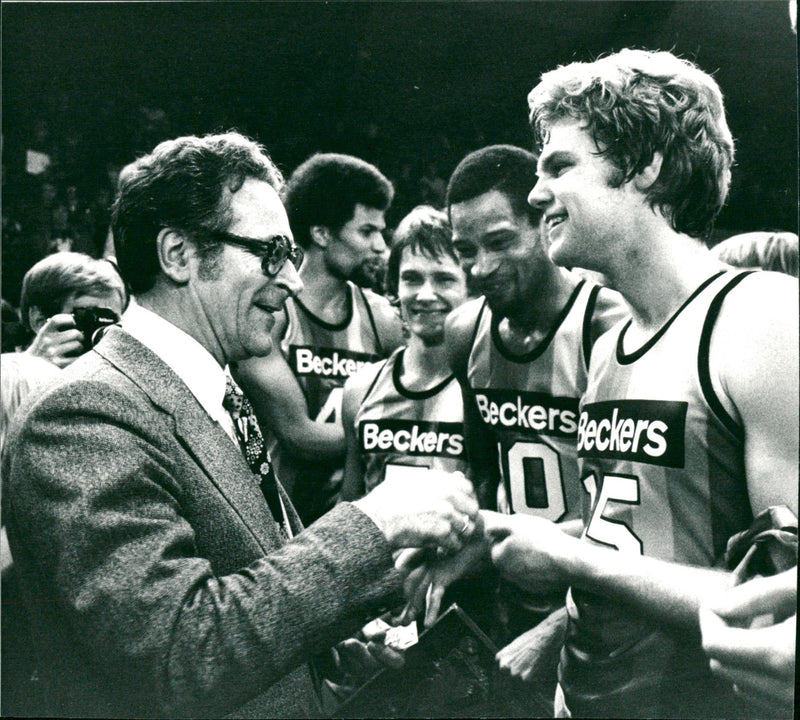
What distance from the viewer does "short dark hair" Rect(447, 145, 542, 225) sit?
1.67m

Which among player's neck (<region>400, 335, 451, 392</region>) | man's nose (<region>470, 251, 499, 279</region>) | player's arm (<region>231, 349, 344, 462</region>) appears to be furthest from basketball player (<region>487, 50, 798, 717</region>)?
player's arm (<region>231, 349, 344, 462</region>)

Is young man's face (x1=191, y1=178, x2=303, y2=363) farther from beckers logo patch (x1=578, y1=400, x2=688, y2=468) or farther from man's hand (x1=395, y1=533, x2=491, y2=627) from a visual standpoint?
beckers logo patch (x1=578, y1=400, x2=688, y2=468)

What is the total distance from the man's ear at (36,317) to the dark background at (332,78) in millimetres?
48

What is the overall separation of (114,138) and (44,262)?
0.33 m

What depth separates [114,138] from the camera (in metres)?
1.85

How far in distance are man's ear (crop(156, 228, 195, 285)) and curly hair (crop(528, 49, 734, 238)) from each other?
0.79m

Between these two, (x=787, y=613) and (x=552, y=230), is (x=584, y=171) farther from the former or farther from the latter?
(x=787, y=613)

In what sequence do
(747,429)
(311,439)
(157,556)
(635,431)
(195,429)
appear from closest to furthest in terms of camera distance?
(157,556) < (195,429) < (747,429) < (635,431) < (311,439)

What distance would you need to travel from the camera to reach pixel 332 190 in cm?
180

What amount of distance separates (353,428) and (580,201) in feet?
2.27

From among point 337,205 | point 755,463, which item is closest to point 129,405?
point 337,205

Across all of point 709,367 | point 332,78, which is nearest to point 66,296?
point 332,78

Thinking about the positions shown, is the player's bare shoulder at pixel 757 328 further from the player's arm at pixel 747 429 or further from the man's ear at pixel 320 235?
the man's ear at pixel 320 235

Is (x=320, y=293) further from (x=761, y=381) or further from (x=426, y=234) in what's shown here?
(x=761, y=381)
